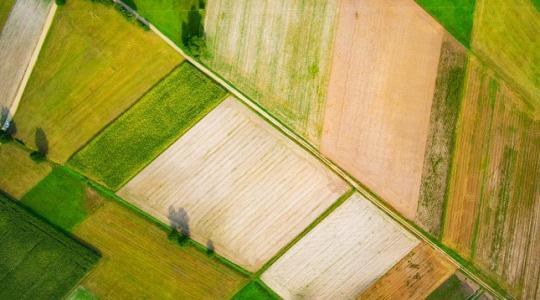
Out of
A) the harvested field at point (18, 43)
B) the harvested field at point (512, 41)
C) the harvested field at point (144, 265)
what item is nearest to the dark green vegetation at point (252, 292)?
the harvested field at point (144, 265)

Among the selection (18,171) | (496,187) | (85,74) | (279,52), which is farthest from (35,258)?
(496,187)

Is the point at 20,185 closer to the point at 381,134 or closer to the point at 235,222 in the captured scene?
the point at 235,222

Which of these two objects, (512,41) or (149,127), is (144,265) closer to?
(149,127)

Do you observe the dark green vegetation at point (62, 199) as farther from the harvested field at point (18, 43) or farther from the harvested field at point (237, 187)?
the harvested field at point (18, 43)

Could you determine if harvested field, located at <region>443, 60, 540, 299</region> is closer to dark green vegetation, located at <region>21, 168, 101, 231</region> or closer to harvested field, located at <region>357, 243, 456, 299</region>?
harvested field, located at <region>357, 243, 456, 299</region>

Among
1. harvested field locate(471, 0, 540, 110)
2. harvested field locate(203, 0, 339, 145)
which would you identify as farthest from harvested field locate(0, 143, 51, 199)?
harvested field locate(471, 0, 540, 110)

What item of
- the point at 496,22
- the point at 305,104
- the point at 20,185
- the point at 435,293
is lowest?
the point at 435,293

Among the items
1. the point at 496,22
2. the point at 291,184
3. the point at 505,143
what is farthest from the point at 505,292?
the point at 496,22
